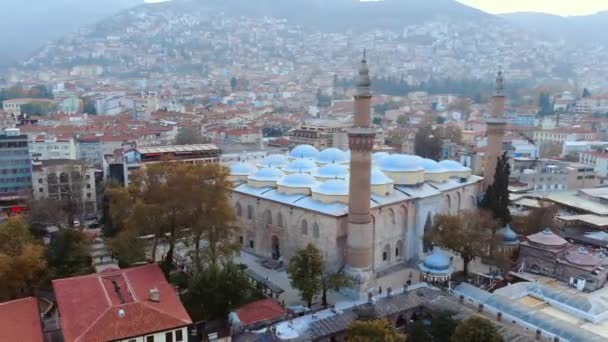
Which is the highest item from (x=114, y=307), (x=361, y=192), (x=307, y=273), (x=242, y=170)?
(x=361, y=192)

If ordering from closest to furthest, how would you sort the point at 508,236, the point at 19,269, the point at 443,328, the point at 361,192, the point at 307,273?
the point at 443,328 < the point at 19,269 < the point at 307,273 < the point at 361,192 < the point at 508,236

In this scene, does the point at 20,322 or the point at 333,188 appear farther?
the point at 333,188

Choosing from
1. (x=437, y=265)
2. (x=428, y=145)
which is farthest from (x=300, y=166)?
(x=428, y=145)

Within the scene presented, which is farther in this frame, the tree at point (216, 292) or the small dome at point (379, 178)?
the small dome at point (379, 178)

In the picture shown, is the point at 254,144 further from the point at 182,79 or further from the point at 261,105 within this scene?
the point at 182,79

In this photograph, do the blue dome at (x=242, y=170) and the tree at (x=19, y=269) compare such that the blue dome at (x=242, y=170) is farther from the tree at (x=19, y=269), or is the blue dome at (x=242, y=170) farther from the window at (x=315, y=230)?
the tree at (x=19, y=269)

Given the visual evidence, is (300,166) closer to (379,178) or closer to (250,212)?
(250,212)

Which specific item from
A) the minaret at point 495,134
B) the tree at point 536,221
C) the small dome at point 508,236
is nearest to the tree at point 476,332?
the small dome at point 508,236
